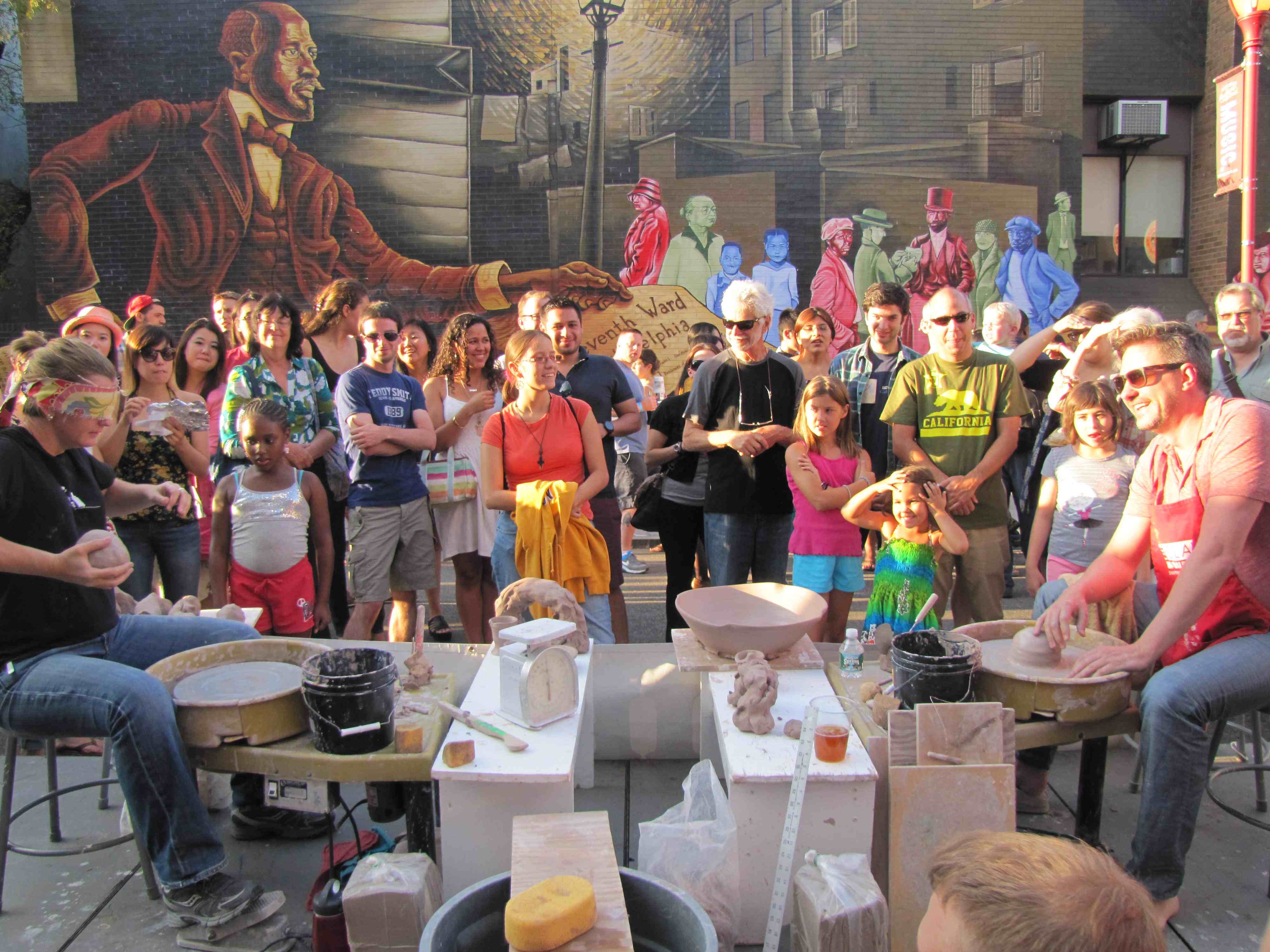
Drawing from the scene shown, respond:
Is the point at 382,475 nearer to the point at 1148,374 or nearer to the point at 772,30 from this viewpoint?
the point at 1148,374

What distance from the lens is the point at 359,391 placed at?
4.41 m

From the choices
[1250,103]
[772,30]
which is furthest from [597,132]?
[1250,103]

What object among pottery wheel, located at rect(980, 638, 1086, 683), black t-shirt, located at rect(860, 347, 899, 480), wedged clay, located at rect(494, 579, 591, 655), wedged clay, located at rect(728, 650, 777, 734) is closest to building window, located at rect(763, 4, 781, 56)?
black t-shirt, located at rect(860, 347, 899, 480)

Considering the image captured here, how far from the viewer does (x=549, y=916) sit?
1.83 meters

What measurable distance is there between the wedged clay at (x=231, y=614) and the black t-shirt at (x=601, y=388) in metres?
1.75

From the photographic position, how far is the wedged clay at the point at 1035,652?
2.76 metres

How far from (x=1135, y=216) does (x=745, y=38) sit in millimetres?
6616

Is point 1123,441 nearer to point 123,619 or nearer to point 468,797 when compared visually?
point 468,797

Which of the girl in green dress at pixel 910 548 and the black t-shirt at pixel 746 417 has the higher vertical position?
the black t-shirt at pixel 746 417

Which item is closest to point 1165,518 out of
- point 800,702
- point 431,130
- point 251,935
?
point 800,702

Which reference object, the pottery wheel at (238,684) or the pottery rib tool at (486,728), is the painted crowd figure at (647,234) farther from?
the pottery rib tool at (486,728)

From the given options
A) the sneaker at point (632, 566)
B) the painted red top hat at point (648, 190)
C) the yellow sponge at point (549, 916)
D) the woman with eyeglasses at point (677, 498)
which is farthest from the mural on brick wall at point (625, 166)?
the yellow sponge at point (549, 916)

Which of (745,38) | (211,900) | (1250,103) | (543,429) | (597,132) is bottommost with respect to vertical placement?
(211,900)

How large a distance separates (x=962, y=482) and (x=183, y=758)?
3152mm
